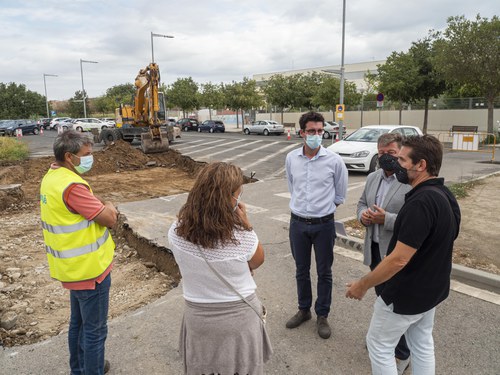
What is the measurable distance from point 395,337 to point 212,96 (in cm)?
4614

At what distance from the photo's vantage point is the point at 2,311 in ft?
14.1

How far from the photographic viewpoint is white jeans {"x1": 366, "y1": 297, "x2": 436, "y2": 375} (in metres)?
2.38

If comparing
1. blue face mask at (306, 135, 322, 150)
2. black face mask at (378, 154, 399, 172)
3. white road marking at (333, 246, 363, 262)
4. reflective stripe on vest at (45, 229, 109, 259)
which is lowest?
white road marking at (333, 246, 363, 262)

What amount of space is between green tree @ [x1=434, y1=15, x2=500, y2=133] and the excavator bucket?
51.4 ft

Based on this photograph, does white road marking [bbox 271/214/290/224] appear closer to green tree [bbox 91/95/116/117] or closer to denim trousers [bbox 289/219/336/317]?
denim trousers [bbox 289/219/336/317]

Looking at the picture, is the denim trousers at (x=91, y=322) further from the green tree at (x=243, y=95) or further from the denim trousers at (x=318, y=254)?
the green tree at (x=243, y=95)

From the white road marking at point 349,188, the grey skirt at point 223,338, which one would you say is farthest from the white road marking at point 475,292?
the white road marking at point 349,188

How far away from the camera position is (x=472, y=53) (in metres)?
20.9

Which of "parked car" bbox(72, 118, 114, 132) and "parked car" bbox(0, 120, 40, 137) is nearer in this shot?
"parked car" bbox(0, 120, 40, 137)

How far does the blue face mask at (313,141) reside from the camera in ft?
11.7

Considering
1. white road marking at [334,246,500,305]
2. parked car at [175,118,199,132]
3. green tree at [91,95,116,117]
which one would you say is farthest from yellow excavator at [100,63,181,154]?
green tree at [91,95,116,117]

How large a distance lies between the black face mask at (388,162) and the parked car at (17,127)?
141 feet

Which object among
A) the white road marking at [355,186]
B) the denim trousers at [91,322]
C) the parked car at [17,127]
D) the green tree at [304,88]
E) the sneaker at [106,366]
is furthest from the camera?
the green tree at [304,88]

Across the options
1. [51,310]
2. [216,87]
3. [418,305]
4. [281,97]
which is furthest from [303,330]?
[216,87]
